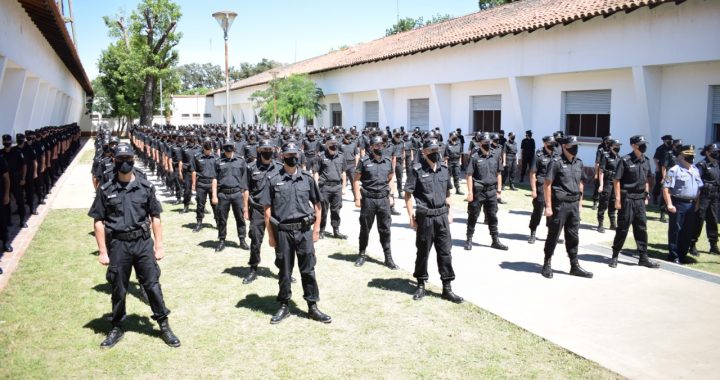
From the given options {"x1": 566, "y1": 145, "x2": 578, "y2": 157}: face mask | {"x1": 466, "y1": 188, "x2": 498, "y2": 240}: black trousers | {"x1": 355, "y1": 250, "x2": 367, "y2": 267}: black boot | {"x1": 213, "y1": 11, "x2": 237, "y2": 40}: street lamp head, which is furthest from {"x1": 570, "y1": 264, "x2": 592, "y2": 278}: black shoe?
{"x1": 213, "y1": 11, "x2": 237, "y2": 40}: street lamp head

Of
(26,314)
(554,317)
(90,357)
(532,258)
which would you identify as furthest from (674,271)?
(26,314)

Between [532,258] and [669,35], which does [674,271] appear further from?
[669,35]

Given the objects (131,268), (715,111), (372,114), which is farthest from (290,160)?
(372,114)

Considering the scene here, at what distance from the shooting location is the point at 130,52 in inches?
1802

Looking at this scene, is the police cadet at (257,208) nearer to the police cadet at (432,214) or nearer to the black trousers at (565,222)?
the police cadet at (432,214)

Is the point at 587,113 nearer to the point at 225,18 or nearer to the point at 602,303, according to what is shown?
the point at 225,18

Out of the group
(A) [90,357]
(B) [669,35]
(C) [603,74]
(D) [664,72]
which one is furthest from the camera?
(C) [603,74]

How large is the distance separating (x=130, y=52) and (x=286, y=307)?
4553 centimetres

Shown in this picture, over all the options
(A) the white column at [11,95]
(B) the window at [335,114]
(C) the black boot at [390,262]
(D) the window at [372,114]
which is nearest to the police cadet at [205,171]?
(C) the black boot at [390,262]

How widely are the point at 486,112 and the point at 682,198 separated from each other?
14.3 meters

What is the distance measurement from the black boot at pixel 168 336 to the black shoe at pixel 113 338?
1.42 ft

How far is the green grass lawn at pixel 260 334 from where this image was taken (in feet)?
16.1

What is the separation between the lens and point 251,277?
7.56 m

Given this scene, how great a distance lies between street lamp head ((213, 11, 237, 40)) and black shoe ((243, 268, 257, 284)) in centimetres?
957
